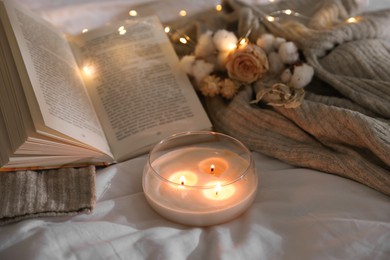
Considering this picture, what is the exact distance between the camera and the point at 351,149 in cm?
67

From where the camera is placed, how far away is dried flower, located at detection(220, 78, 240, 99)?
82 centimetres

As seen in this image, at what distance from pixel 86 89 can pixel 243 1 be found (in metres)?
0.44

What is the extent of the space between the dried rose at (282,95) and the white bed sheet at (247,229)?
118mm

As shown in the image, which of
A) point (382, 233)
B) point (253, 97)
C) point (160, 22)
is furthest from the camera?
point (160, 22)

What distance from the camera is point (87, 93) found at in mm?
832

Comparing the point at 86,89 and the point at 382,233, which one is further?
the point at 86,89

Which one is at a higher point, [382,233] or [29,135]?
[29,135]

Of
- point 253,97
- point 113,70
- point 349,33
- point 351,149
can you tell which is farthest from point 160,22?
point 351,149

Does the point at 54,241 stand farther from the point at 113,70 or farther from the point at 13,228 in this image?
the point at 113,70

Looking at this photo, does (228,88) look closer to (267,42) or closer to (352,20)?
(267,42)

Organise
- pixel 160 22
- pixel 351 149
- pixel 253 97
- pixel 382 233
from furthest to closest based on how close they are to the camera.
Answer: pixel 160 22 → pixel 253 97 → pixel 351 149 → pixel 382 233

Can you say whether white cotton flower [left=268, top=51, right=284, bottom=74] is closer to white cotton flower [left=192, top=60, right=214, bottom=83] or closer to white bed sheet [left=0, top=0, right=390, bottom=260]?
white cotton flower [left=192, top=60, right=214, bottom=83]

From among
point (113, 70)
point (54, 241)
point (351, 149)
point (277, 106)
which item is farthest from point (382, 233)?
point (113, 70)

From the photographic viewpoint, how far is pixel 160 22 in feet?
3.23
